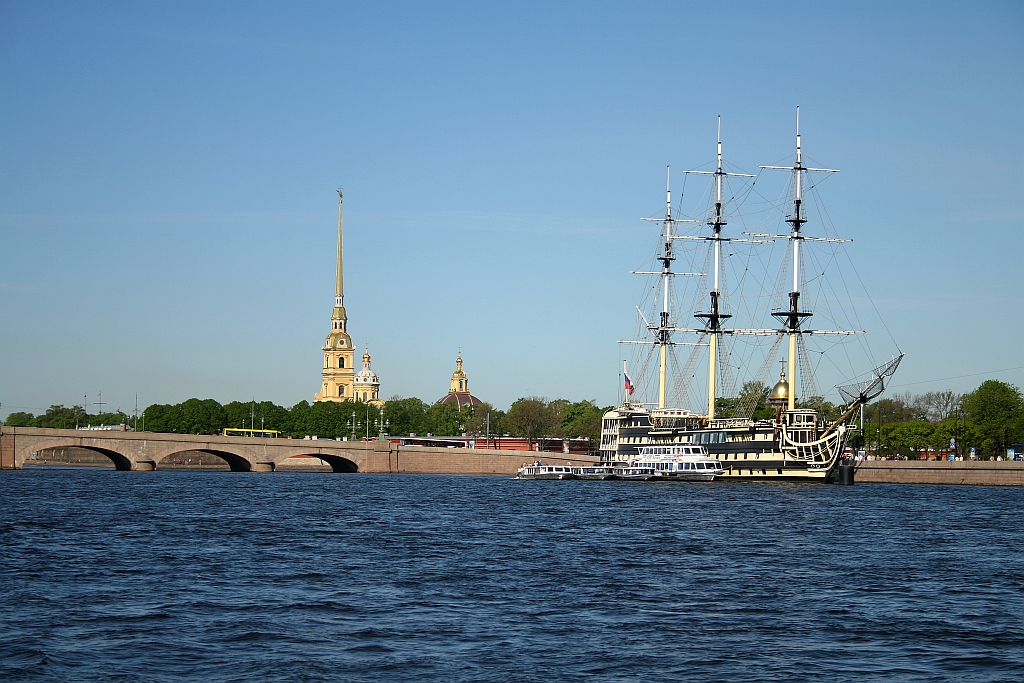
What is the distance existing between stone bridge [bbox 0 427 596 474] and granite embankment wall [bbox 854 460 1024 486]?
29089 millimetres

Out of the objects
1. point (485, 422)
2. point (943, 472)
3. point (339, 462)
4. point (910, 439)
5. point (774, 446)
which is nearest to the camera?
point (943, 472)

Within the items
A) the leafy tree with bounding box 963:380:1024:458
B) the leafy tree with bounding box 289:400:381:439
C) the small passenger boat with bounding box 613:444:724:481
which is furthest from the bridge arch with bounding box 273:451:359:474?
the leafy tree with bounding box 963:380:1024:458

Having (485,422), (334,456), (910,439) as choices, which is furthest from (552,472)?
(485,422)

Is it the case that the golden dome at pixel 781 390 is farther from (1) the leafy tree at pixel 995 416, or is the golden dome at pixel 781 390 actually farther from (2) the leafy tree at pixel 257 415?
(2) the leafy tree at pixel 257 415

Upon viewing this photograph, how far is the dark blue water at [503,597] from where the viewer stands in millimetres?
20844

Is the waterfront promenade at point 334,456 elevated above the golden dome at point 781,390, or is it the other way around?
the golden dome at point 781,390

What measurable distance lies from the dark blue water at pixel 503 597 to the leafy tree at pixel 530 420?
11282cm

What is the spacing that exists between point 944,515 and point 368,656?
42.9m

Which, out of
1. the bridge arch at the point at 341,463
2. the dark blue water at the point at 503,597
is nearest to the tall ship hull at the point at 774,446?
the bridge arch at the point at 341,463

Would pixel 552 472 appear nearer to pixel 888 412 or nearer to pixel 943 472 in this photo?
pixel 943 472

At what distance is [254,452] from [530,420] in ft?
186

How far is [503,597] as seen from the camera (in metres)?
27.8

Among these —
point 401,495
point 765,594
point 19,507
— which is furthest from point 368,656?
point 401,495

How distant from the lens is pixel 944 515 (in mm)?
57531
